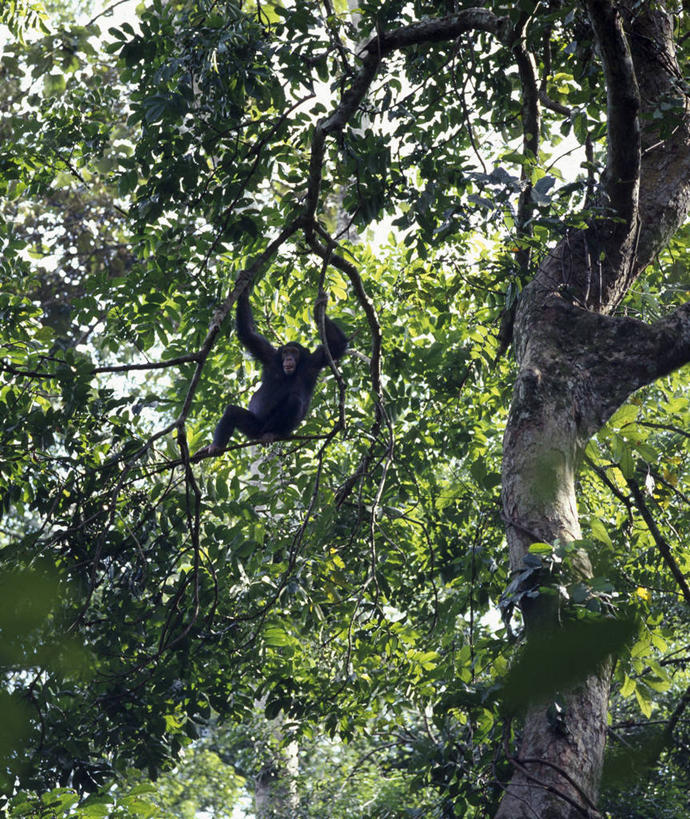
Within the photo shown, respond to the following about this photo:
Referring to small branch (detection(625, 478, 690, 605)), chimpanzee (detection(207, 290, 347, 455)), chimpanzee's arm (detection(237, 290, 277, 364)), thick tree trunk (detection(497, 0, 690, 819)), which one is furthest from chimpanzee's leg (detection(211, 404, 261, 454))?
thick tree trunk (detection(497, 0, 690, 819))

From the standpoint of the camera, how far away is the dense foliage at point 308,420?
3.41 metres

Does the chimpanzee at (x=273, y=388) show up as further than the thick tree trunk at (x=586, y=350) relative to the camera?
Yes

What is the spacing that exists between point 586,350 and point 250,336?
3.51 m

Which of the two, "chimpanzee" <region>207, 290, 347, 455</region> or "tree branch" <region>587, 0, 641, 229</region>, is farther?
"chimpanzee" <region>207, 290, 347, 455</region>

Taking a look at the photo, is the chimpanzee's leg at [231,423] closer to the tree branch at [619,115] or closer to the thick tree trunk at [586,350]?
the thick tree trunk at [586,350]

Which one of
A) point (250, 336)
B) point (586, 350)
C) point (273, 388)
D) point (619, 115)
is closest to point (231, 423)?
point (273, 388)

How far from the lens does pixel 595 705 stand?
7.72ft

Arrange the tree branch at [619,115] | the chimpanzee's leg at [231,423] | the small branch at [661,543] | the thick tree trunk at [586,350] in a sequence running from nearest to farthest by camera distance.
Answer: the thick tree trunk at [586,350], the tree branch at [619,115], the small branch at [661,543], the chimpanzee's leg at [231,423]

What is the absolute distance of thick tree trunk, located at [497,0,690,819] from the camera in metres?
2.26

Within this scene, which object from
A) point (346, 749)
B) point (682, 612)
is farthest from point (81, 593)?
point (346, 749)

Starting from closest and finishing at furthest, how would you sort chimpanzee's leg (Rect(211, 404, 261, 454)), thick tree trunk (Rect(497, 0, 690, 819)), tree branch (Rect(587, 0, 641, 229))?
thick tree trunk (Rect(497, 0, 690, 819)) → tree branch (Rect(587, 0, 641, 229)) → chimpanzee's leg (Rect(211, 404, 261, 454))

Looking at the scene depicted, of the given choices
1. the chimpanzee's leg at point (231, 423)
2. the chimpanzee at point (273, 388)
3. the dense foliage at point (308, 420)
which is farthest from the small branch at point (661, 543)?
the chimpanzee's leg at point (231, 423)

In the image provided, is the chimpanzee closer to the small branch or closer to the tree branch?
the small branch

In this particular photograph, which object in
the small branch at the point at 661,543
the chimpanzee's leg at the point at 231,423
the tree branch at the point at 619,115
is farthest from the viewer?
the chimpanzee's leg at the point at 231,423
